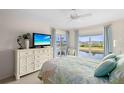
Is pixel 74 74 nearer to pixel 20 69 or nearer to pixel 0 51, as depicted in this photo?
pixel 20 69

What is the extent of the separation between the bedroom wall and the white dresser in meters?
0.33

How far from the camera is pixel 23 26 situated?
3.38m

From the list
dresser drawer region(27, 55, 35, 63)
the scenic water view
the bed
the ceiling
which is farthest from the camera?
the scenic water view

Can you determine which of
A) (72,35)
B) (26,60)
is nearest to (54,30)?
(72,35)

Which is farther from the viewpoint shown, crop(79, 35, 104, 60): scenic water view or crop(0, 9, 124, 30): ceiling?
crop(79, 35, 104, 60): scenic water view

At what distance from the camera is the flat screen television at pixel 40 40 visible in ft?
11.7

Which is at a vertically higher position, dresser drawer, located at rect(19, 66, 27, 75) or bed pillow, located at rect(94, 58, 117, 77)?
bed pillow, located at rect(94, 58, 117, 77)

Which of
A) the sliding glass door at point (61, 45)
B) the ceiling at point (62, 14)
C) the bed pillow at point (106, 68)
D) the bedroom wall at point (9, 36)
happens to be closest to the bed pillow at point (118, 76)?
the bed pillow at point (106, 68)

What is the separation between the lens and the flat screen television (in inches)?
141

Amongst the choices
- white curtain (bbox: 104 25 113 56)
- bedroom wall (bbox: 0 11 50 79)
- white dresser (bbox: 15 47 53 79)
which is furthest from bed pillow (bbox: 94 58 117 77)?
white curtain (bbox: 104 25 113 56)

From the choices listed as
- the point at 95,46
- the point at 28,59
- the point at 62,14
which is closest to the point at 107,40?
the point at 95,46

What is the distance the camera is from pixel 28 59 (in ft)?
10.3

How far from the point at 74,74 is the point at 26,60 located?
79.2 inches

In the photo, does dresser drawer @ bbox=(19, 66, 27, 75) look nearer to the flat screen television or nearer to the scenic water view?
the flat screen television
